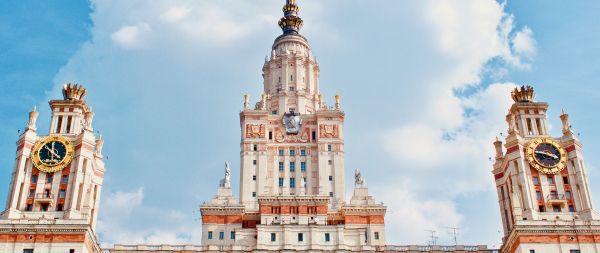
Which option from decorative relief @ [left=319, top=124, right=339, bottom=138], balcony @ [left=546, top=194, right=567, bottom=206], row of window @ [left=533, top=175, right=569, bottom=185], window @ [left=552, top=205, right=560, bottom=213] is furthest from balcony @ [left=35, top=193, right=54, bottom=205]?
window @ [left=552, top=205, right=560, bottom=213]

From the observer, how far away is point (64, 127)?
9875 cm

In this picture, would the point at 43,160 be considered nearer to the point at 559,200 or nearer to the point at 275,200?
the point at 275,200

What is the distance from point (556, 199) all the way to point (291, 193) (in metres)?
46.2

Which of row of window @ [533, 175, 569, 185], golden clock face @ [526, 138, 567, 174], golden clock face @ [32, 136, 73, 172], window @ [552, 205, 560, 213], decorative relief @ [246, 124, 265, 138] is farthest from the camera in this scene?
decorative relief @ [246, 124, 265, 138]

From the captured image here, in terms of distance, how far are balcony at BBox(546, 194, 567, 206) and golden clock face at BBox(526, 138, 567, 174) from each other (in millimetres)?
3135

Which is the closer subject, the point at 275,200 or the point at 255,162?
the point at 275,200

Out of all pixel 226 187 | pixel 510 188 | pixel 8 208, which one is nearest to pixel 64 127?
pixel 8 208

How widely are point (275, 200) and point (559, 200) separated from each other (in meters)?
41.4

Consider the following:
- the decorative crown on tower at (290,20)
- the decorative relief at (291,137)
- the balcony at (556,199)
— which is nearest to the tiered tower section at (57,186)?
the decorative relief at (291,137)

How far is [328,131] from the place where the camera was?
13088cm

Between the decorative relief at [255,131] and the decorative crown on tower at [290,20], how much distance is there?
28.0 meters

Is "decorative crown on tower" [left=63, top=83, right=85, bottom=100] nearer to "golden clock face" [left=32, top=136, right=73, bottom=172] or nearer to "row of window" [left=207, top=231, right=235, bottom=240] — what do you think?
"golden clock face" [left=32, top=136, right=73, bottom=172]

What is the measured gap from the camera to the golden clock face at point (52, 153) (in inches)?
3713

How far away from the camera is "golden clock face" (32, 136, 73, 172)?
9431cm
